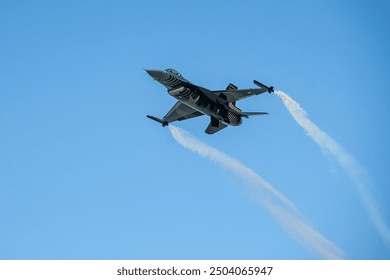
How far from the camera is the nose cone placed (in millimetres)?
79062

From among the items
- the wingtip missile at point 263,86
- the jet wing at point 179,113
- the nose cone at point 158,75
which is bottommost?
the nose cone at point 158,75

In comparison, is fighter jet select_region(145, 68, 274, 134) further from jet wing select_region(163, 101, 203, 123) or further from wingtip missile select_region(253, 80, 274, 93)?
jet wing select_region(163, 101, 203, 123)

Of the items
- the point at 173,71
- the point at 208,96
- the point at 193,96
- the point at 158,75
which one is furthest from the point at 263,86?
the point at 158,75

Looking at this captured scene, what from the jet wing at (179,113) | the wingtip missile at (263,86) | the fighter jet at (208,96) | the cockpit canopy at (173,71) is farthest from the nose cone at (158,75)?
the jet wing at (179,113)

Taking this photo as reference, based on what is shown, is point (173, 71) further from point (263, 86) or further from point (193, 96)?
point (263, 86)

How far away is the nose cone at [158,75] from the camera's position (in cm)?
7906

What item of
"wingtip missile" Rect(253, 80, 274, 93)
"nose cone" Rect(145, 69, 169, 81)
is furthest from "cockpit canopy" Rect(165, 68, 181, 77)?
"wingtip missile" Rect(253, 80, 274, 93)

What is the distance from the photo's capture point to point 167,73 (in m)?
80.1

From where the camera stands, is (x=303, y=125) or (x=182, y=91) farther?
(x=303, y=125)

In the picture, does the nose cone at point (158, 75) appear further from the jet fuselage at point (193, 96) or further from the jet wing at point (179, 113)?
the jet wing at point (179, 113)
